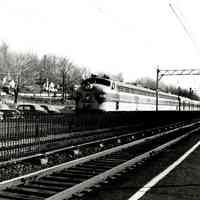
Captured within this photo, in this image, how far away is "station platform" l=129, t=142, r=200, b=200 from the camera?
7283 mm

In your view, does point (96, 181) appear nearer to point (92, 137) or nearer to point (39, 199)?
point (39, 199)

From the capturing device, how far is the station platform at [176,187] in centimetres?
728

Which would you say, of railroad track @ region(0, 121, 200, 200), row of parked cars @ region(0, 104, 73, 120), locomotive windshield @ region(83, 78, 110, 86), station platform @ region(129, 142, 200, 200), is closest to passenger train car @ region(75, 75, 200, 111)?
locomotive windshield @ region(83, 78, 110, 86)

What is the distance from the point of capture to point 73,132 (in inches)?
657

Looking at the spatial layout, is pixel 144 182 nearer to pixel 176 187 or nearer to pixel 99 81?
pixel 176 187

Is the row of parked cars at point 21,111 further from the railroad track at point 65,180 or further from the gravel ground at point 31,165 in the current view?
the railroad track at point 65,180

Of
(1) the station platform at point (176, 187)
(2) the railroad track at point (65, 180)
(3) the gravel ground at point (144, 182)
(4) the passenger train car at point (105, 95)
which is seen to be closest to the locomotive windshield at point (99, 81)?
(4) the passenger train car at point (105, 95)

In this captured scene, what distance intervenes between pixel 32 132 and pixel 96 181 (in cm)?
522

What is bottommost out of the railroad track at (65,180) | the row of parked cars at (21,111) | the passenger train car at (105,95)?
the railroad track at (65,180)

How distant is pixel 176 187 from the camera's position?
822cm

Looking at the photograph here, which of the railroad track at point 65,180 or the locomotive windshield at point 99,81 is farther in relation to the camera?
the locomotive windshield at point 99,81

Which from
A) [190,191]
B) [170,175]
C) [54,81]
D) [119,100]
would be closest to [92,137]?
[170,175]

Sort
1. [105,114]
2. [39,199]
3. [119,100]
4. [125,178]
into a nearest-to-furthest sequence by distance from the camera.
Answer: [39,199], [125,178], [105,114], [119,100]

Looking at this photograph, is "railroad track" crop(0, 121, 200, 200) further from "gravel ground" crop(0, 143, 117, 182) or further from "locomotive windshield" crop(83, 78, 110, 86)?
"locomotive windshield" crop(83, 78, 110, 86)
